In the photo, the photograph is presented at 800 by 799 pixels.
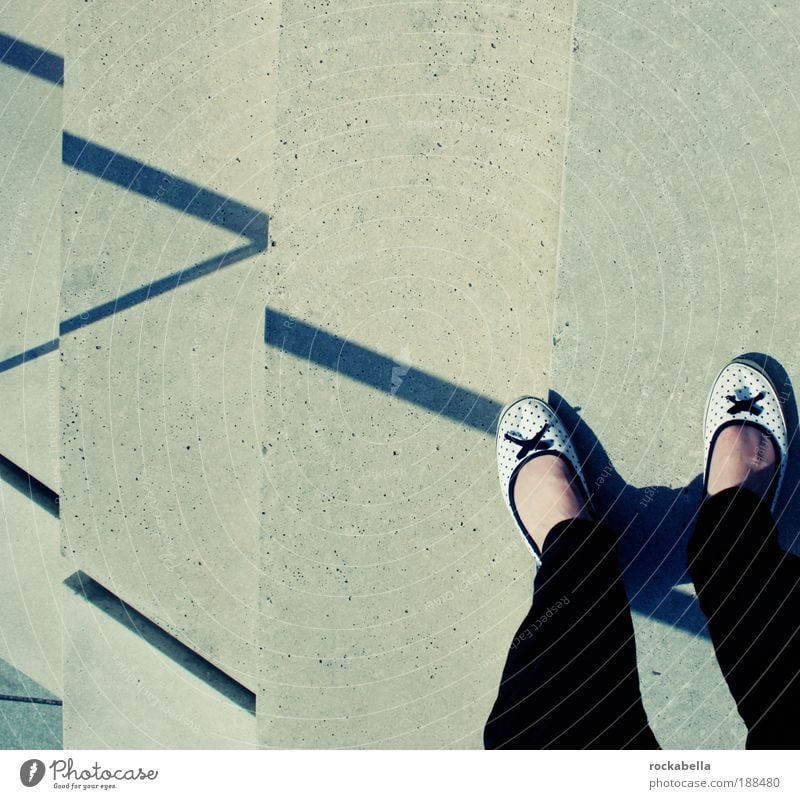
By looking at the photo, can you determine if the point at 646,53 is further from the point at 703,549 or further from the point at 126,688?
the point at 126,688

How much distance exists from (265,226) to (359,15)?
2.71ft

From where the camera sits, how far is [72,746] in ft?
8.02

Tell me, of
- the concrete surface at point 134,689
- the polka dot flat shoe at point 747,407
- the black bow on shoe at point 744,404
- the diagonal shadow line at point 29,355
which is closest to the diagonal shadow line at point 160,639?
the concrete surface at point 134,689

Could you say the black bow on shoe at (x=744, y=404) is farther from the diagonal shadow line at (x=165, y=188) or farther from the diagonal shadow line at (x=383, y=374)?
the diagonal shadow line at (x=165, y=188)

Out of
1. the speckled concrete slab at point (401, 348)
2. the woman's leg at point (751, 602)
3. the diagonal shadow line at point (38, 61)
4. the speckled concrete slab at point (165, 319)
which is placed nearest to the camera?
the woman's leg at point (751, 602)

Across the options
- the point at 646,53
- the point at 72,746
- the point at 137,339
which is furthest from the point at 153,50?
the point at 72,746

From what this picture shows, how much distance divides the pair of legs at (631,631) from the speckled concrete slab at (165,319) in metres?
1.09

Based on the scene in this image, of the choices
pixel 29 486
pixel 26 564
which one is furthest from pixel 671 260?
pixel 26 564

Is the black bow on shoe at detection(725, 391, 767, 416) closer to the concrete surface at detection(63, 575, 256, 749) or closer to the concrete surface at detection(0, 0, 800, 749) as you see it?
the concrete surface at detection(0, 0, 800, 749)

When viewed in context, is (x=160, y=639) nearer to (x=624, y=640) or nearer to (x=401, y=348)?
(x=401, y=348)

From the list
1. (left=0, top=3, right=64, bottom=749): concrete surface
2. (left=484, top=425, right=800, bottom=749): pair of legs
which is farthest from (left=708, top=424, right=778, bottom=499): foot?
(left=0, top=3, right=64, bottom=749): concrete surface

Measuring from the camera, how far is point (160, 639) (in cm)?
249

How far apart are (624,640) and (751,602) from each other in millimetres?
462

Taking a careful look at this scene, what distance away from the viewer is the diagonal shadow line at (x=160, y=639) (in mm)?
2457
